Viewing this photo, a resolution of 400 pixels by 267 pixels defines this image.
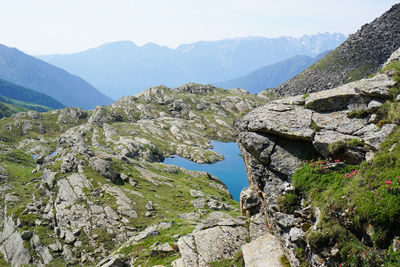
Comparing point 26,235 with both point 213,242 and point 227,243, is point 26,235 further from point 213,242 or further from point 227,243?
point 227,243

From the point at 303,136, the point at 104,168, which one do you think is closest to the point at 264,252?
the point at 303,136

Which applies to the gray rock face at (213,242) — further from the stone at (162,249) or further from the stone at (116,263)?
the stone at (116,263)

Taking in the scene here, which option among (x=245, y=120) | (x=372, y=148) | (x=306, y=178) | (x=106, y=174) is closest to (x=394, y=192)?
(x=372, y=148)

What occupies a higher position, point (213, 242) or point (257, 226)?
point (257, 226)

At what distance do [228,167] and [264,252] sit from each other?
123894 mm

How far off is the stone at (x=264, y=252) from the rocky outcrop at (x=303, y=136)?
0.16 metres

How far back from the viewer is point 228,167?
475 feet

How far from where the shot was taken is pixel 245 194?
3047 centimetres

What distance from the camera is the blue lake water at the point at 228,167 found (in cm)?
11843

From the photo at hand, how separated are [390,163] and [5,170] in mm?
Answer: 106644

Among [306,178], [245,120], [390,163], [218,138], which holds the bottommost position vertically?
[218,138]

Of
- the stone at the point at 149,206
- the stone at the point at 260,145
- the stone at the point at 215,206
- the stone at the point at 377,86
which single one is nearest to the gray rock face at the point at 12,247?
the stone at the point at 149,206

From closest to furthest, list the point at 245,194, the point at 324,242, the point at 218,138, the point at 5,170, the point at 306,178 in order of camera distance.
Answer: the point at 324,242, the point at 306,178, the point at 245,194, the point at 5,170, the point at 218,138

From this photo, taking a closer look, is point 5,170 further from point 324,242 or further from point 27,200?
point 324,242
